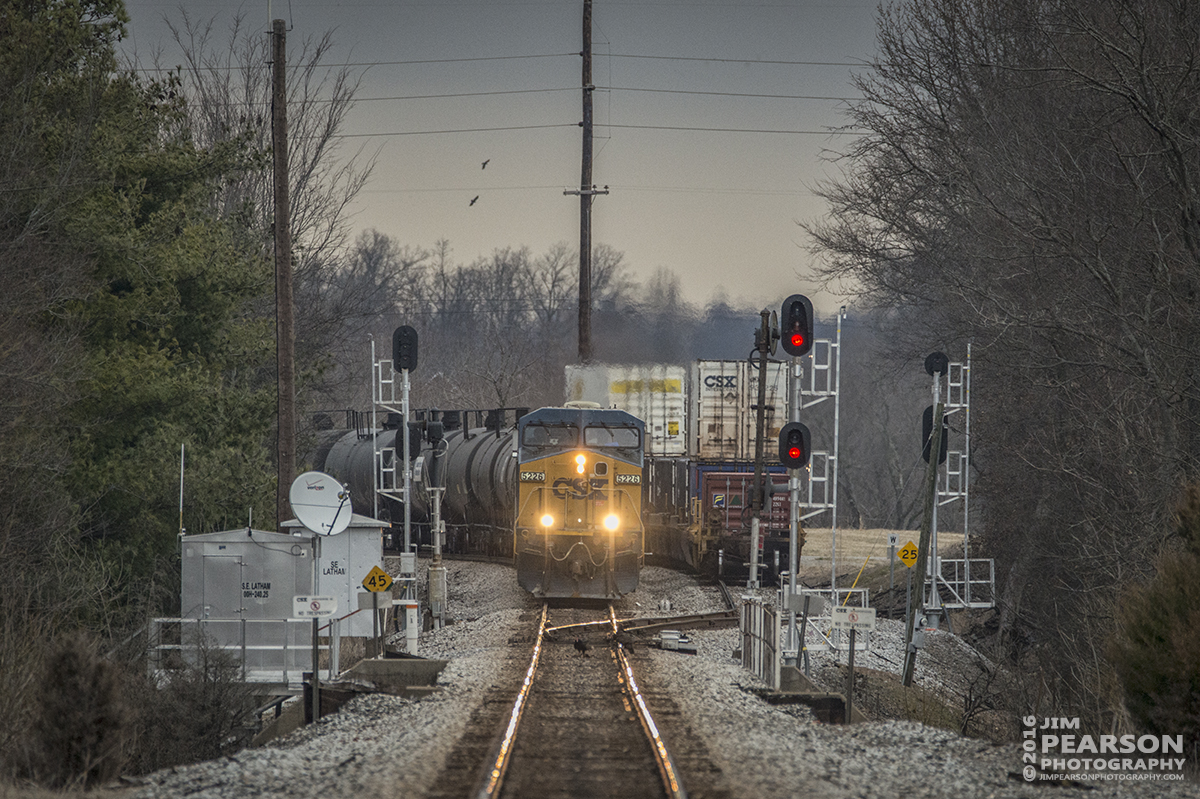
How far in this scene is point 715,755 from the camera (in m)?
10.6

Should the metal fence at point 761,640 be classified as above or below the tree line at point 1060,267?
below

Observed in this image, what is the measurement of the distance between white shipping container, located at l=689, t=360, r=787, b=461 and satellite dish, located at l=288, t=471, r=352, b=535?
14.2 m

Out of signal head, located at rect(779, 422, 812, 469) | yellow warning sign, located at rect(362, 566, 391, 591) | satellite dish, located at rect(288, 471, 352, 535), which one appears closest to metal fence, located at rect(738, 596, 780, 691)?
signal head, located at rect(779, 422, 812, 469)

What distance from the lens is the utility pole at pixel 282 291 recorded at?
2194cm

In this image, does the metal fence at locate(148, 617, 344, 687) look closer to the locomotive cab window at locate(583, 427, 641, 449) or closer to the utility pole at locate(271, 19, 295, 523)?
the utility pole at locate(271, 19, 295, 523)

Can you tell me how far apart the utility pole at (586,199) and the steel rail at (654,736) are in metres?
16.0

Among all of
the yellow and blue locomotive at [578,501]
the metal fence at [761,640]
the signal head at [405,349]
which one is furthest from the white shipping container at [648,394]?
the metal fence at [761,640]

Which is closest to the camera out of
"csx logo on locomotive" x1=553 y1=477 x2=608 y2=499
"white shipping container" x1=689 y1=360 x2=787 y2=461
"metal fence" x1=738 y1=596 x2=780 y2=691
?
"metal fence" x1=738 y1=596 x2=780 y2=691

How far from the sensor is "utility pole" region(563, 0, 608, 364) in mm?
32562

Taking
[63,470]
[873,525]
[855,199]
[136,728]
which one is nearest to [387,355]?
[873,525]

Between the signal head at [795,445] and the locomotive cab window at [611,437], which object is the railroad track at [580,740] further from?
the locomotive cab window at [611,437]

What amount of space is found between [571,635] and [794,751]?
9.24 meters

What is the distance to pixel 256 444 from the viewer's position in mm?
27391

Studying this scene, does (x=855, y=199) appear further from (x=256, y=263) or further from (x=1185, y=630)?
(x=1185, y=630)
